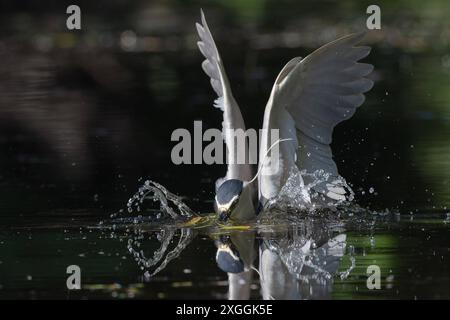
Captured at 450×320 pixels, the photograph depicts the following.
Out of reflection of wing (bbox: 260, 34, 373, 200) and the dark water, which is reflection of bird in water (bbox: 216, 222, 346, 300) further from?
reflection of wing (bbox: 260, 34, 373, 200)

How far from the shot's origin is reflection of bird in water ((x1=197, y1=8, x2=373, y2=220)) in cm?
895

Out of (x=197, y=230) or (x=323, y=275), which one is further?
(x=197, y=230)

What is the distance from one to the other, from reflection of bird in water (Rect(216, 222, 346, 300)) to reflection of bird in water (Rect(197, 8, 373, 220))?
1.19 ft

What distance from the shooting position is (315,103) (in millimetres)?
9156

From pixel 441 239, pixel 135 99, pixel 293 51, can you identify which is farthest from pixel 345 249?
pixel 293 51

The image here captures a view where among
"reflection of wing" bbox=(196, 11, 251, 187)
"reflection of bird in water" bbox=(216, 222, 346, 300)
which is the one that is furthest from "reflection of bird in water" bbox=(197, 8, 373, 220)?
"reflection of bird in water" bbox=(216, 222, 346, 300)

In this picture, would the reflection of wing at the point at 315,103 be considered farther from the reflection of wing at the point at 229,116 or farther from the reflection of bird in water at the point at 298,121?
the reflection of wing at the point at 229,116

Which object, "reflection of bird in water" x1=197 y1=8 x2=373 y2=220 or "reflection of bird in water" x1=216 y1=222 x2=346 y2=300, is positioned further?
"reflection of bird in water" x1=197 y1=8 x2=373 y2=220

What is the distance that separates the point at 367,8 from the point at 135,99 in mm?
6438

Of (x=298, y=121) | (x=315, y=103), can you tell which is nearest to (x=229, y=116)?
(x=298, y=121)

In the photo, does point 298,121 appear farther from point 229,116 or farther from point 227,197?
point 227,197

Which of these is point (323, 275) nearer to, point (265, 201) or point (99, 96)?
point (265, 201)

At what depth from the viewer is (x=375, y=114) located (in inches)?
559
